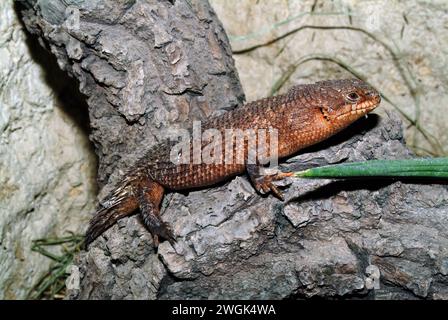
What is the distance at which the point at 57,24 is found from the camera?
3.60m

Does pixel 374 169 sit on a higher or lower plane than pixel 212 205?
lower

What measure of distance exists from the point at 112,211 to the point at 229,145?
0.98m

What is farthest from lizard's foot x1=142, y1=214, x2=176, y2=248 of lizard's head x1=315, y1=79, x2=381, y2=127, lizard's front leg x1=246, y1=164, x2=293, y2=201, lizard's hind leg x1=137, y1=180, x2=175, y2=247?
lizard's head x1=315, y1=79, x2=381, y2=127

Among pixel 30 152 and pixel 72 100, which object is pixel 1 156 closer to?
pixel 30 152

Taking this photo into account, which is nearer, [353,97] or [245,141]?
[353,97]

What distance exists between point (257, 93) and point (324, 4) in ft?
3.36

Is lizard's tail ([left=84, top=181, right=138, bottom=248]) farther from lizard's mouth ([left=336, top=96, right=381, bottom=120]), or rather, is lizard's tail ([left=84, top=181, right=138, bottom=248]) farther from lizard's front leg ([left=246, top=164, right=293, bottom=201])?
lizard's mouth ([left=336, top=96, right=381, bottom=120])

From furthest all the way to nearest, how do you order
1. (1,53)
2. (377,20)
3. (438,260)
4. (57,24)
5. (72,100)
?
(72,100)
(377,20)
(1,53)
(57,24)
(438,260)

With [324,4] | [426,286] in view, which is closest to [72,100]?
[324,4]

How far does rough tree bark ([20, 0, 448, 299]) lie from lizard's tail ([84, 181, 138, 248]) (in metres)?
0.08

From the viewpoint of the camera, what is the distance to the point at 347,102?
11.5 feet

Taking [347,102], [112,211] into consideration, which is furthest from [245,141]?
[112,211]

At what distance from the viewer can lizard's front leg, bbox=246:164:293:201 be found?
10.4ft

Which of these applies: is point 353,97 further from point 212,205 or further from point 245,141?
point 212,205
